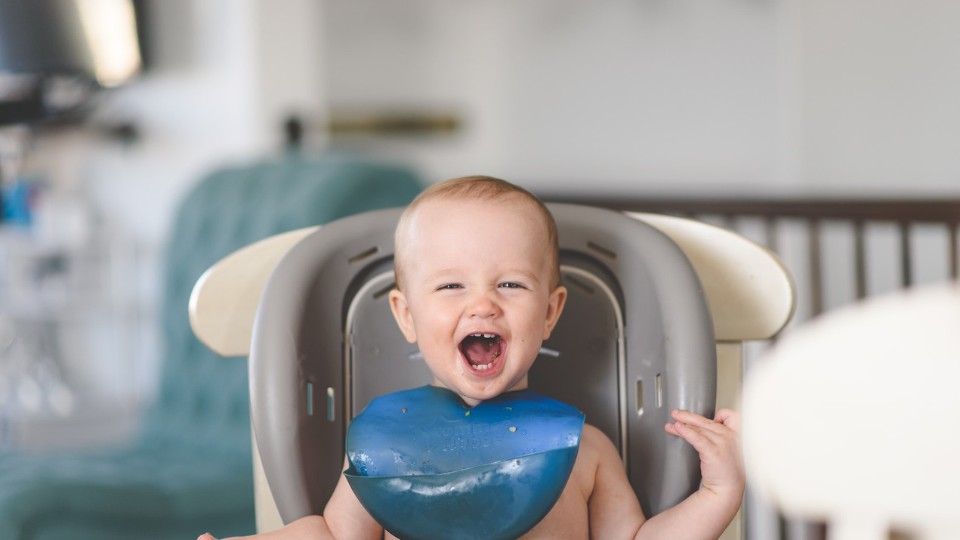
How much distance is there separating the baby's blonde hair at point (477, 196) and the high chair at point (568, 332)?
0.40 ft

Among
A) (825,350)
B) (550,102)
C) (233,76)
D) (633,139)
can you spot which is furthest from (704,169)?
(825,350)

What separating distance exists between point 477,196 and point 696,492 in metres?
0.32

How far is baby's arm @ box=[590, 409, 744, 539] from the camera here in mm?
897

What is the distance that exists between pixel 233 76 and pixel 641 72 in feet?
7.84

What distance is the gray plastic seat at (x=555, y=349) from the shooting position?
98cm

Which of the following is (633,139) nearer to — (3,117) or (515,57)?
(515,57)

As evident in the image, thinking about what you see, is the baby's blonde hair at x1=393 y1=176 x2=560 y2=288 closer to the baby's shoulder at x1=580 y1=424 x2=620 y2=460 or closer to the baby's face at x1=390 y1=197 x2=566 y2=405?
the baby's face at x1=390 y1=197 x2=566 y2=405

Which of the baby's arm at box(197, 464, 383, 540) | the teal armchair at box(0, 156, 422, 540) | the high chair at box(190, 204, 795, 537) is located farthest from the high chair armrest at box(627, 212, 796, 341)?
the teal armchair at box(0, 156, 422, 540)

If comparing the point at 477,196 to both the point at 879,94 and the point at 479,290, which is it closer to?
the point at 479,290

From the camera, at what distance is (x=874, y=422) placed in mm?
416

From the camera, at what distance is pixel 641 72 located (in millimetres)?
4992

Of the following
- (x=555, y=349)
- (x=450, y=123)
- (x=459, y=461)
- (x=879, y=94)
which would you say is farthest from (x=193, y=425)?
(x=450, y=123)

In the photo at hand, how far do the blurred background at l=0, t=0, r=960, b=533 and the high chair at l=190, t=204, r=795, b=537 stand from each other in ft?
3.29

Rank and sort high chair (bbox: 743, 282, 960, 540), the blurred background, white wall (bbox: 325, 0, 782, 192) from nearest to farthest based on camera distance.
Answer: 1. high chair (bbox: 743, 282, 960, 540)
2. the blurred background
3. white wall (bbox: 325, 0, 782, 192)
